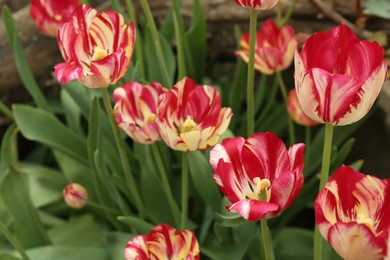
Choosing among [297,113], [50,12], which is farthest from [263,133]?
[50,12]

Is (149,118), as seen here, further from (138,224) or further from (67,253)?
(67,253)

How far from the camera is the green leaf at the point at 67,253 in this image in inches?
38.0

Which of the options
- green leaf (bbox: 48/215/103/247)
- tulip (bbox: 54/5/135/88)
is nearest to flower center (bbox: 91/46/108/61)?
tulip (bbox: 54/5/135/88)

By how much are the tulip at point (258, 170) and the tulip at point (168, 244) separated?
0.35ft

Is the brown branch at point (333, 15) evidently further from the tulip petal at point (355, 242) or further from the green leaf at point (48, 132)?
the tulip petal at point (355, 242)

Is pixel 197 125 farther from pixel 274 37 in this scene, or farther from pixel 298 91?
→ pixel 274 37

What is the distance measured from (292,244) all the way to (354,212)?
0.47 meters

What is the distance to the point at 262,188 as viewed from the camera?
617mm

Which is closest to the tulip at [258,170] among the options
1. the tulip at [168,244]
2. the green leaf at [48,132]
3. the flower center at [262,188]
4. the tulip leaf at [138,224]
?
the flower center at [262,188]

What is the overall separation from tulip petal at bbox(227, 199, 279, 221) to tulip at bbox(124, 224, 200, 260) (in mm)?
141

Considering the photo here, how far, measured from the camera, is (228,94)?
1202 millimetres

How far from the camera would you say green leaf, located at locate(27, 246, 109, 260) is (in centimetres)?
96

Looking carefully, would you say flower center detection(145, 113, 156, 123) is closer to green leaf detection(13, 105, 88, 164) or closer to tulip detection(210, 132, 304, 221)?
tulip detection(210, 132, 304, 221)

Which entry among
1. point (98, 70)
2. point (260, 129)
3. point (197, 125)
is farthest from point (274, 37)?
point (98, 70)
